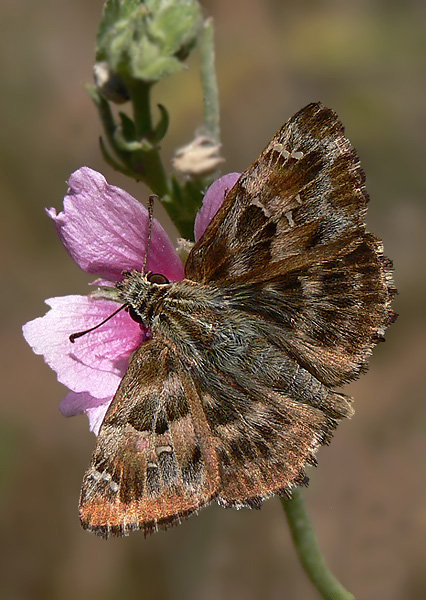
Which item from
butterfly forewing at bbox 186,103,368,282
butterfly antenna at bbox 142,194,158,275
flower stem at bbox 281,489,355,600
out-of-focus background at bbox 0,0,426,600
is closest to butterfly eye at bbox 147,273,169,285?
butterfly antenna at bbox 142,194,158,275

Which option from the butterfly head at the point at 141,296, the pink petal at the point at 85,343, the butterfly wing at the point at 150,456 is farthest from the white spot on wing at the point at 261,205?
the pink petal at the point at 85,343

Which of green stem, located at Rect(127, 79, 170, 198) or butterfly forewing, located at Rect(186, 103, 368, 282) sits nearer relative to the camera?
butterfly forewing, located at Rect(186, 103, 368, 282)

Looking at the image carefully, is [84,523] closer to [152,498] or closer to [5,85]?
[152,498]

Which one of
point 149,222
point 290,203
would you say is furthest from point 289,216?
point 149,222

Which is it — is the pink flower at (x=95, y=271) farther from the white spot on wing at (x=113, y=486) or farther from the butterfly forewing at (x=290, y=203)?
the white spot on wing at (x=113, y=486)

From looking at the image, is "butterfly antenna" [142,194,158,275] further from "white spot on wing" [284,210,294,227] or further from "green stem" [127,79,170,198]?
"white spot on wing" [284,210,294,227]

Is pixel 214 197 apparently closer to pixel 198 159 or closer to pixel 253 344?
pixel 198 159

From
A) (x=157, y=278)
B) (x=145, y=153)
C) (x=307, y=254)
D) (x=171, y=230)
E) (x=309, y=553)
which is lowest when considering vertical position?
(x=309, y=553)

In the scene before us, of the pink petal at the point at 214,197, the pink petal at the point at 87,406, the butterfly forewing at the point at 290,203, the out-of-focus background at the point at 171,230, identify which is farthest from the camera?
the out-of-focus background at the point at 171,230
